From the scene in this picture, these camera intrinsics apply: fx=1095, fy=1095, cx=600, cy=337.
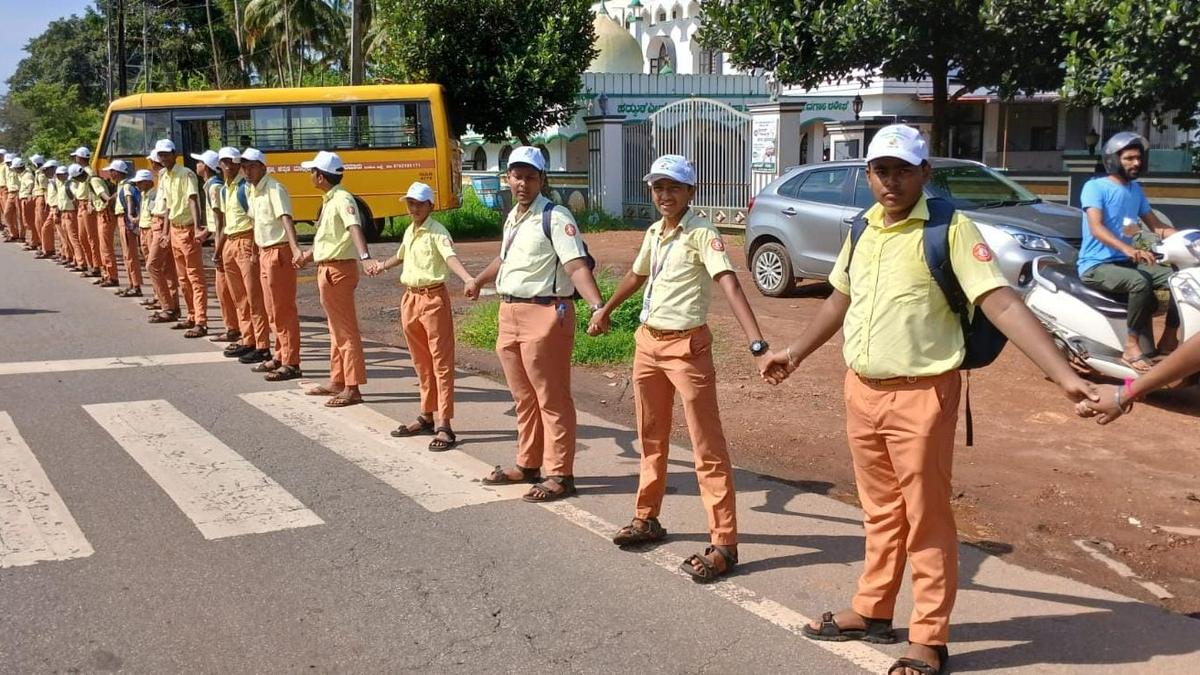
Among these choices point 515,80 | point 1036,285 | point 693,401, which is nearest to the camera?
point 693,401

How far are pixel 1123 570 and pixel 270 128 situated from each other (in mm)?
20350

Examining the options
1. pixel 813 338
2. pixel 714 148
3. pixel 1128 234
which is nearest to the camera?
pixel 813 338

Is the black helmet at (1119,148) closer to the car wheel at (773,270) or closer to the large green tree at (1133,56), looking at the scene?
the large green tree at (1133,56)

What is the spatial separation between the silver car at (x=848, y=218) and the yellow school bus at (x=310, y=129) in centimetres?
1119

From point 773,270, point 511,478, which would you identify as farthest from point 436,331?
point 773,270

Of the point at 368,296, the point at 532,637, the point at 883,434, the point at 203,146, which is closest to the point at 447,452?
the point at 532,637

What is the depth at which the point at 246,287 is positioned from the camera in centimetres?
966

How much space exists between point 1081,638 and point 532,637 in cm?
203

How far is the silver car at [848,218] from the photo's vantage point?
9734mm

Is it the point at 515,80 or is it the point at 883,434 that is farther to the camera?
the point at 515,80

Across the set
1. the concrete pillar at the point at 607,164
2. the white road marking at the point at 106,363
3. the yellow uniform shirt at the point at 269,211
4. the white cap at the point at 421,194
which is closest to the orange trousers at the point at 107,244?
the white road marking at the point at 106,363

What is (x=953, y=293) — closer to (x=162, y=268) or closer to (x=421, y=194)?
(x=421, y=194)

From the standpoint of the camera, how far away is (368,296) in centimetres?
1486

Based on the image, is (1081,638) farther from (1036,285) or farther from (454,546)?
(1036,285)
